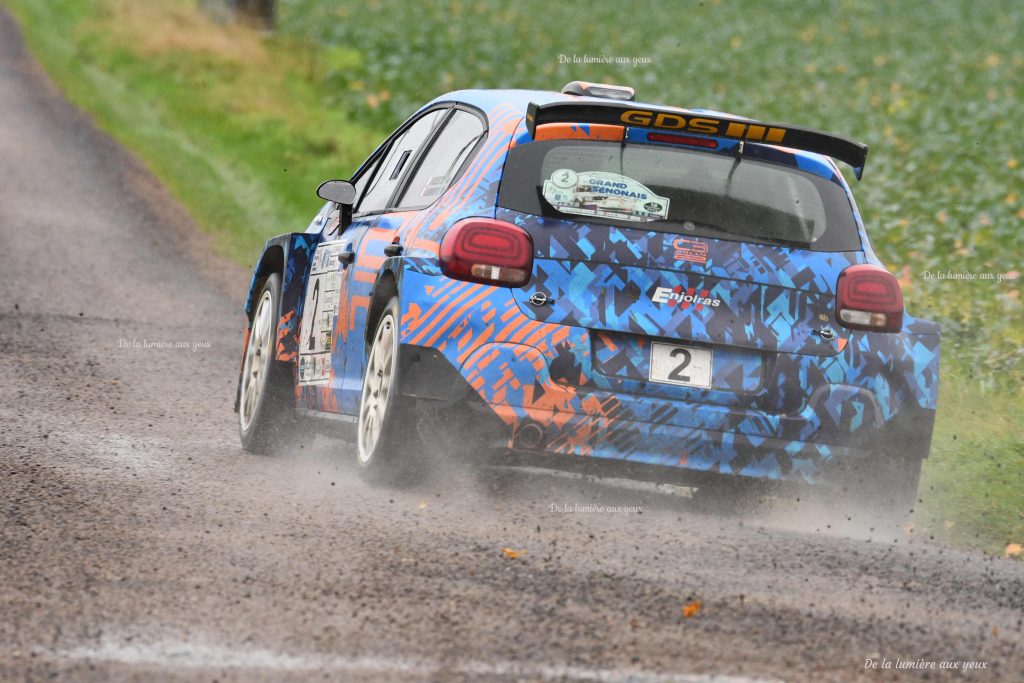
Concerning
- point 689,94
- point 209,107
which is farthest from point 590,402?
point 689,94

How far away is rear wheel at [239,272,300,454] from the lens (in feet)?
30.4

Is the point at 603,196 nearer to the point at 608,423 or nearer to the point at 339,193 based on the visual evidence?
the point at 608,423

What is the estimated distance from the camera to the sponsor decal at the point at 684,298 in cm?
730

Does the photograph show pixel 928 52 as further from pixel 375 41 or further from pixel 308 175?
pixel 308 175

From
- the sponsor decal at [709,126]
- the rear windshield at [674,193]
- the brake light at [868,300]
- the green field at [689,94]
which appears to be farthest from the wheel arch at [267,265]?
the green field at [689,94]

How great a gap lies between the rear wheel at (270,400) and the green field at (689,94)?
309 cm

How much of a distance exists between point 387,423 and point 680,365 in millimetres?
1159

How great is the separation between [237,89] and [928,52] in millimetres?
14888

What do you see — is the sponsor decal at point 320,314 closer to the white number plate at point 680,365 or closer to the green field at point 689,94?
the white number plate at point 680,365

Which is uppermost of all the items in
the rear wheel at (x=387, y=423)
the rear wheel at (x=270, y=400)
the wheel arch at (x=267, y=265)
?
the rear wheel at (x=387, y=423)

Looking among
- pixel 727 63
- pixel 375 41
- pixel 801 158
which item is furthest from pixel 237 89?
pixel 801 158

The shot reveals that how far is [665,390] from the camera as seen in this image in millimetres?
7270

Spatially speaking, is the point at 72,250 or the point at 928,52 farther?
the point at 928,52

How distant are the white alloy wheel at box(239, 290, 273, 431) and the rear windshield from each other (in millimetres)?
2384
